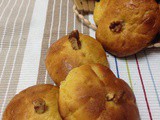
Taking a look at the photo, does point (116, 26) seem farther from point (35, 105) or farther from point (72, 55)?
point (35, 105)

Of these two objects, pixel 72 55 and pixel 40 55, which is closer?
pixel 72 55

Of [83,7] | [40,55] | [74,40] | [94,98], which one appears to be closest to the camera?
[94,98]

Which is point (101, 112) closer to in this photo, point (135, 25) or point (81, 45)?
point (81, 45)

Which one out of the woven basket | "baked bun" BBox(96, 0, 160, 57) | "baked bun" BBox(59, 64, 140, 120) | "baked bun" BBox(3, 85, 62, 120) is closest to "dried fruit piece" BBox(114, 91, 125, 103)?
"baked bun" BBox(59, 64, 140, 120)

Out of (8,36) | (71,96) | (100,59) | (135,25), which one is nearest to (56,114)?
(71,96)

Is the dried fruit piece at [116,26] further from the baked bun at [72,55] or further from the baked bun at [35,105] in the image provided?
the baked bun at [35,105]

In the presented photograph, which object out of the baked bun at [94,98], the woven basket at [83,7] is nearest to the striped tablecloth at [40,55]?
the woven basket at [83,7]

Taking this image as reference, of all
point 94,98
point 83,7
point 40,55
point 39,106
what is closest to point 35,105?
point 39,106
